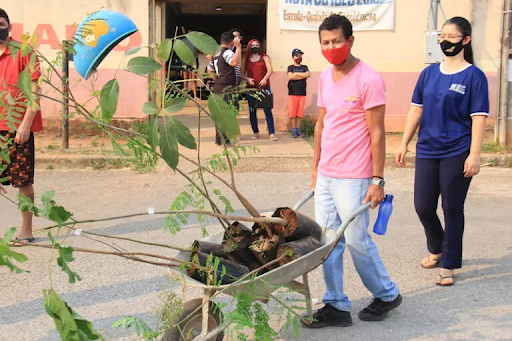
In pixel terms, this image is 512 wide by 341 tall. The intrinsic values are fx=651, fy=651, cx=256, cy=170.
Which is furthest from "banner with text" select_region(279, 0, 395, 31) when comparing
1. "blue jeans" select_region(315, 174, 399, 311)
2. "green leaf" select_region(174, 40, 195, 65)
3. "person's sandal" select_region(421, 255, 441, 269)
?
"green leaf" select_region(174, 40, 195, 65)

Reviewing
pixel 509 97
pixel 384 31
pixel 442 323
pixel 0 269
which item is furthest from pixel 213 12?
pixel 442 323

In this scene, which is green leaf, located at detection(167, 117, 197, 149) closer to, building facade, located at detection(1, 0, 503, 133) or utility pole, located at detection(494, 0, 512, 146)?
building facade, located at detection(1, 0, 503, 133)

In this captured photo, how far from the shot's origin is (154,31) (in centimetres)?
1173

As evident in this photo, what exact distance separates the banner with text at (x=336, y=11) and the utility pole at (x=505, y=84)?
194 cm

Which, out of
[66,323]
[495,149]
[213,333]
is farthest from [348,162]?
[495,149]

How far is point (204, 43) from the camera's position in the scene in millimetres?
2842

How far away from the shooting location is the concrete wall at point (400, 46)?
11.4 metres

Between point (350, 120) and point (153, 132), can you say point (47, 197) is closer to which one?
point (153, 132)

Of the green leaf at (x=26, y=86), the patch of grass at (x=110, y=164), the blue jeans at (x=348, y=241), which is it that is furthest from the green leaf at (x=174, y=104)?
the patch of grass at (x=110, y=164)

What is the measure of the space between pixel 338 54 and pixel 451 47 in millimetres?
1239

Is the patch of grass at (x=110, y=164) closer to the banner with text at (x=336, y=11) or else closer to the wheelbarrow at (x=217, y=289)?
the banner with text at (x=336, y=11)

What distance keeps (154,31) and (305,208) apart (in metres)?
5.87

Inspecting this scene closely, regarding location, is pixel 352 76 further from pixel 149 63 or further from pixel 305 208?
pixel 305 208

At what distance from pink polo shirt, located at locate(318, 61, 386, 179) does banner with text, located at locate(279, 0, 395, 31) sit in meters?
7.63
